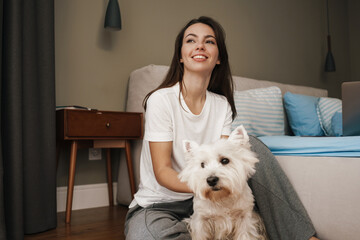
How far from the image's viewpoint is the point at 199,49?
58.7 inches

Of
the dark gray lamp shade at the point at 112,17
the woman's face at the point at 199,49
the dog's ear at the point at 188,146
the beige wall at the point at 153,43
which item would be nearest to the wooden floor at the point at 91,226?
the beige wall at the point at 153,43

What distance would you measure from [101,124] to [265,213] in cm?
136

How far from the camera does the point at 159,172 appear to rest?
134 cm

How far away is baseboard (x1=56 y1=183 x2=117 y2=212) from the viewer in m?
2.52

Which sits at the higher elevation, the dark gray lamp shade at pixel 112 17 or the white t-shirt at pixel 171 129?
the dark gray lamp shade at pixel 112 17

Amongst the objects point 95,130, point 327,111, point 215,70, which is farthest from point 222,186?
point 327,111

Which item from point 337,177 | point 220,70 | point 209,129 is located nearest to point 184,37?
point 220,70

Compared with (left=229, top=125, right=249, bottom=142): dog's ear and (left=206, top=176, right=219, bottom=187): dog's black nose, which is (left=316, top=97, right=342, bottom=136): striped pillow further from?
(left=206, top=176, right=219, bottom=187): dog's black nose

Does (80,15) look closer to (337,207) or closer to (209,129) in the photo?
(209,129)

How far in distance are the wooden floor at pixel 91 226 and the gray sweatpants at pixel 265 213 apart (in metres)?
0.48

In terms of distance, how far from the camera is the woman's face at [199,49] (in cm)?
149

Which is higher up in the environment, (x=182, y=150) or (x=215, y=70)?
(x=215, y=70)

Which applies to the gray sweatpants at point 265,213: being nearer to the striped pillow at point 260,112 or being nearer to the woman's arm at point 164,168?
the woman's arm at point 164,168

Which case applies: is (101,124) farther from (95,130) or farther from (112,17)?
(112,17)
